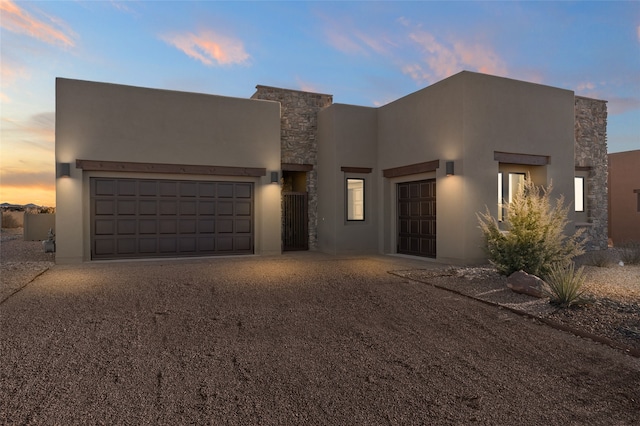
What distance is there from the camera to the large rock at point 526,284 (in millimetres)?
6465

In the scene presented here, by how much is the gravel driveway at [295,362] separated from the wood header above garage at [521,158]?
A: 537cm

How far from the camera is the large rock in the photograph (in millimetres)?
6465

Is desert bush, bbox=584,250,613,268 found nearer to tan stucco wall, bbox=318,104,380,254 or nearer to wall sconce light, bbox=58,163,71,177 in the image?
tan stucco wall, bbox=318,104,380,254

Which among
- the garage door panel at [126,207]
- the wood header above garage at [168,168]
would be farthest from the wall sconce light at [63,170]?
the garage door panel at [126,207]

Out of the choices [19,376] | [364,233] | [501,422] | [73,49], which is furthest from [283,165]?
[501,422]

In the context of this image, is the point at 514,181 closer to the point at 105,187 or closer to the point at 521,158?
the point at 521,158

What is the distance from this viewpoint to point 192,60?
491 inches

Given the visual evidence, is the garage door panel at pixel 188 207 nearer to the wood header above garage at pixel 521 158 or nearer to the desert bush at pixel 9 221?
the wood header above garage at pixel 521 158

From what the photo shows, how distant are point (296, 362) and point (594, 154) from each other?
16.2 metres

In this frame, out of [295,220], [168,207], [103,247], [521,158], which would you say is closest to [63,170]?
[103,247]

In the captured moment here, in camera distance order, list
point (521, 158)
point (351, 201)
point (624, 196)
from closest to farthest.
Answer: point (521, 158)
point (351, 201)
point (624, 196)

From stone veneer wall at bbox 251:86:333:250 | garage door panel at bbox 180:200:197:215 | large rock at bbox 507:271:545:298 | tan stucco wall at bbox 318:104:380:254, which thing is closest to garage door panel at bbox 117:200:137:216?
garage door panel at bbox 180:200:197:215

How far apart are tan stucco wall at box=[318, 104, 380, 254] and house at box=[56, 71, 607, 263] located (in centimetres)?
4

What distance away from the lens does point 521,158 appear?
426 inches
